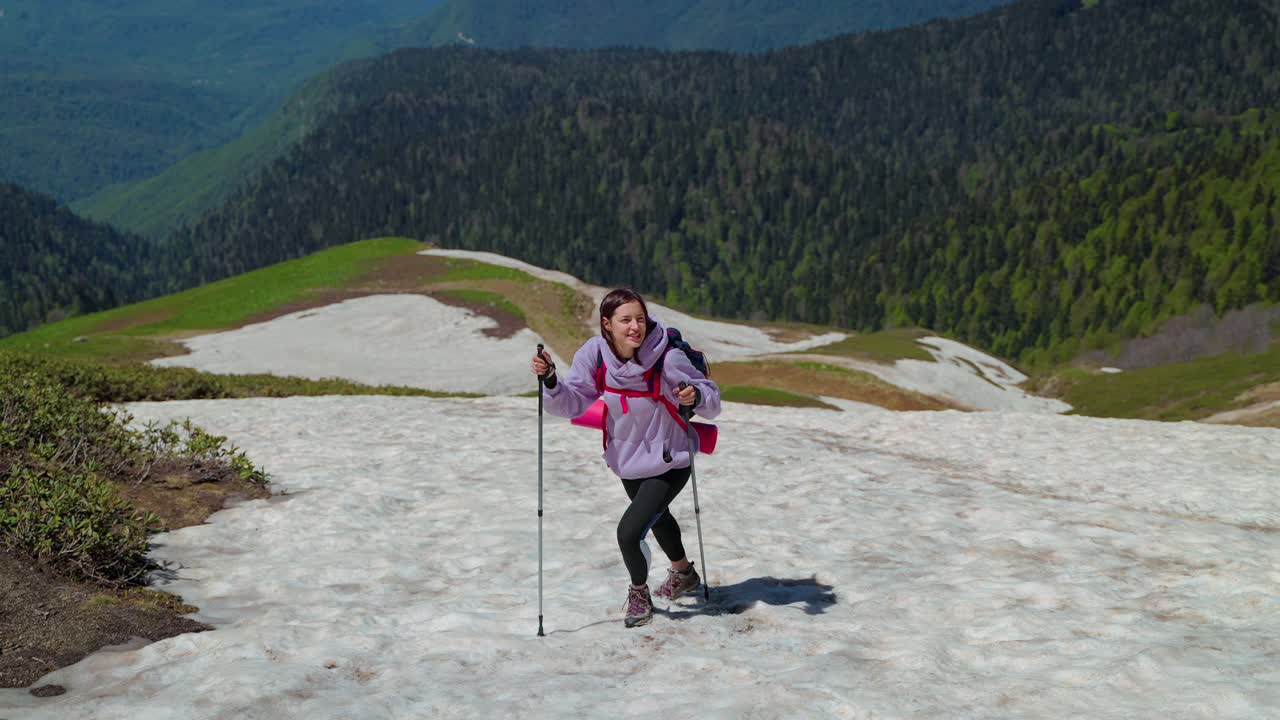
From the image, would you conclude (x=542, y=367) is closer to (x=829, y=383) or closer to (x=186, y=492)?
(x=186, y=492)

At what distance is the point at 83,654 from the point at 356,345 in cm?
5562

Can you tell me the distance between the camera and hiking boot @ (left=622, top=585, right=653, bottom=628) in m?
9.95

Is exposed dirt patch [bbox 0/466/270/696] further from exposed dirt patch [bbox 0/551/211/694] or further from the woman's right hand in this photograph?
the woman's right hand

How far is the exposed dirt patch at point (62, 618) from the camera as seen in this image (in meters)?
8.05

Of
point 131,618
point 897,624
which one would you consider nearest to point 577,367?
point 897,624

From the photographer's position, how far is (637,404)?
977cm

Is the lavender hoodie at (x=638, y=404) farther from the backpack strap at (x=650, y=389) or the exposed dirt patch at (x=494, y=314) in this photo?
the exposed dirt patch at (x=494, y=314)

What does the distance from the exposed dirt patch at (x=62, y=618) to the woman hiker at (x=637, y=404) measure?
14.0ft

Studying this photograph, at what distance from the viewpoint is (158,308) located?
75.8 metres

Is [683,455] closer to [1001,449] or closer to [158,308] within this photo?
[1001,449]

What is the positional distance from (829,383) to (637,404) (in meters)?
44.3

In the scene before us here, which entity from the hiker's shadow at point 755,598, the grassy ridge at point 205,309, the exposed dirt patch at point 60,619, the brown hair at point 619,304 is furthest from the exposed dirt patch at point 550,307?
the brown hair at point 619,304

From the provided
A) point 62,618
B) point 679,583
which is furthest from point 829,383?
point 62,618

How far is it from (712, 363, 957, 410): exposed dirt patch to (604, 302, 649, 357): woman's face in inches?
1621
